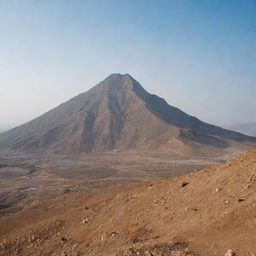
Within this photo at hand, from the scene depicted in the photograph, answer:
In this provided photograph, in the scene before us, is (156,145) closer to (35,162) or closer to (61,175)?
(35,162)

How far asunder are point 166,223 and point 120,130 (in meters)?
104

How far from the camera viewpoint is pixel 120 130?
384ft

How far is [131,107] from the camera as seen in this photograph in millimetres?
131000

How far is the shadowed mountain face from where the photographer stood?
102625mm

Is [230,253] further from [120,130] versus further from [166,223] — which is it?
[120,130]

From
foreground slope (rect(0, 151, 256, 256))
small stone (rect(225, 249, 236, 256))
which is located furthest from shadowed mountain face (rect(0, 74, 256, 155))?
small stone (rect(225, 249, 236, 256))

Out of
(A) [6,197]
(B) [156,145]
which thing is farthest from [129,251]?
(B) [156,145]

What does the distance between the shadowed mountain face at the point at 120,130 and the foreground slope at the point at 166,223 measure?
75.0m

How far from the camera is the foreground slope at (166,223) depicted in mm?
10180

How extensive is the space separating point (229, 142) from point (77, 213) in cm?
9612

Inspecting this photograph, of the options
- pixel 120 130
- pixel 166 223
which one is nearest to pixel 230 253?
pixel 166 223

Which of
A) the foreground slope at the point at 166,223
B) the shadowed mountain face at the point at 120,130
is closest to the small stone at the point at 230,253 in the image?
the foreground slope at the point at 166,223

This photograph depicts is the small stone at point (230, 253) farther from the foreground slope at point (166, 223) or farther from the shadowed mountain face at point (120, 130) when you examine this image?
the shadowed mountain face at point (120, 130)

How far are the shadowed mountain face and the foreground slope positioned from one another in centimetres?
7497
